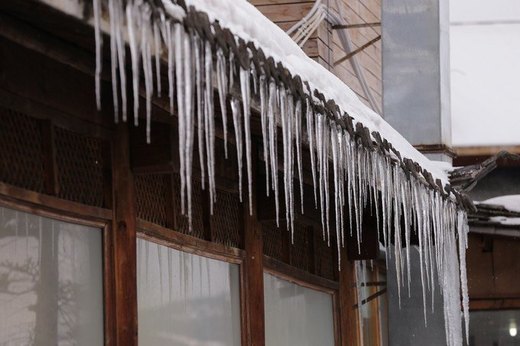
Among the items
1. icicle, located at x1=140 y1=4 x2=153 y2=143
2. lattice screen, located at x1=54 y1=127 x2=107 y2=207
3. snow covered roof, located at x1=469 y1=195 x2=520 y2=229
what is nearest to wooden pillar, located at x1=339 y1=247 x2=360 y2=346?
snow covered roof, located at x1=469 y1=195 x2=520 y2=229

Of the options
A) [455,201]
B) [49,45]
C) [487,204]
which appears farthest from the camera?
[487,204]

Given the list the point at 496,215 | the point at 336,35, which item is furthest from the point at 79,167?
the point at 336,35

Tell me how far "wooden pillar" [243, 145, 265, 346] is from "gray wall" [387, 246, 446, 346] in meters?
3.98

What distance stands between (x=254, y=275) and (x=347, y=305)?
3.21m

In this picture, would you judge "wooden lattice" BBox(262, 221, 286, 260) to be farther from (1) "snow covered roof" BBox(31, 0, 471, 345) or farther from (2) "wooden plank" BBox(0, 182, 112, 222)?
(2) "wooden plank" BBox(0, 182, 112, 222)

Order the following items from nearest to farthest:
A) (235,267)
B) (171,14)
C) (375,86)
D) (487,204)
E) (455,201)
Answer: (171,14), (235,267), (455,201), (487,204), (375,86)

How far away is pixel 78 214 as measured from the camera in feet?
22.7

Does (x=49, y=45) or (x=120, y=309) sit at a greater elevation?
(x=49, y=45)

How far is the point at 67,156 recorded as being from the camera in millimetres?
6902

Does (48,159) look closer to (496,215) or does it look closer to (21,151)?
(21,151)

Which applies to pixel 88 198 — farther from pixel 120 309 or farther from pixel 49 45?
pixel 49 45

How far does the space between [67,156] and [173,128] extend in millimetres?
732

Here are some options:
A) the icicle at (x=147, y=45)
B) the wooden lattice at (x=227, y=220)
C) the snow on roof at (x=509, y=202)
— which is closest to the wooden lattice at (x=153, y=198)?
the wooden lattice at (x=227, y=220)

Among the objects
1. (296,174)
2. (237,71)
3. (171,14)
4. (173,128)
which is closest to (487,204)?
(296,174)
